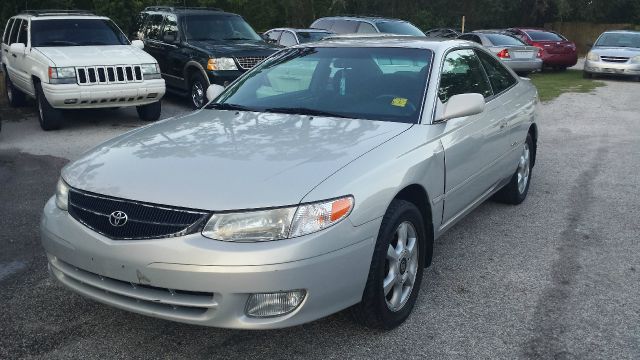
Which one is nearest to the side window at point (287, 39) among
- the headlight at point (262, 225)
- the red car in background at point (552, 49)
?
the red car in background at point (552, 49)

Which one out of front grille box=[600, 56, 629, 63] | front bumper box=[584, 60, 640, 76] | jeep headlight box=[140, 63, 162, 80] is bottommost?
front bumper box=[584, 60, 640, 76]

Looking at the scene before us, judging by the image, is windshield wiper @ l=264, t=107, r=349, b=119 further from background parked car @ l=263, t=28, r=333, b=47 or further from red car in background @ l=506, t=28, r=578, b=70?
red car in background @ l=506, t=28, r=578, b=70

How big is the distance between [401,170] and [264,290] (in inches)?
43.3

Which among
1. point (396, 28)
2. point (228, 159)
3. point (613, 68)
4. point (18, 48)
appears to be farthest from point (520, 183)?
point (613, 68)

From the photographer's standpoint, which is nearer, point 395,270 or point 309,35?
point 395,270

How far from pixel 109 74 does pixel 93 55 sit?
1.29 feet

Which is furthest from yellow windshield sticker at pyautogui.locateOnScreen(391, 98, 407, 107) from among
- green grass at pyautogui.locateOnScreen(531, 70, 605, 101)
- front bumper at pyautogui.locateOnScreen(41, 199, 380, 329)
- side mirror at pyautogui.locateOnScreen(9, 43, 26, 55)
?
Result: green grass at pyautogui.locateOnScreen(531, 70, 605, 101)

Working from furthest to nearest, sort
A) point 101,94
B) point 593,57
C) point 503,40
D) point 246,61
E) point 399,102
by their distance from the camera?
1. point 503,40
2. point 593,57
3. point 246,61
4. point 101,94
5. point 399,102

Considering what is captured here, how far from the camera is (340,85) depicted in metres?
4.45

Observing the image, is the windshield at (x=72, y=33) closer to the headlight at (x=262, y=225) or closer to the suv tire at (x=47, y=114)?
the suv tire at (x=47, y=114)

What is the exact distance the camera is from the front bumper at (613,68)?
17906 mm

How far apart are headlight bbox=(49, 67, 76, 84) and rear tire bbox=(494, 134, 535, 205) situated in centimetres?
620

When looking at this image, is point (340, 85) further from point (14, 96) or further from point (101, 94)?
point (14, 96)

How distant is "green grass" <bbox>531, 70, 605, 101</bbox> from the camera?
1536 centimetres
